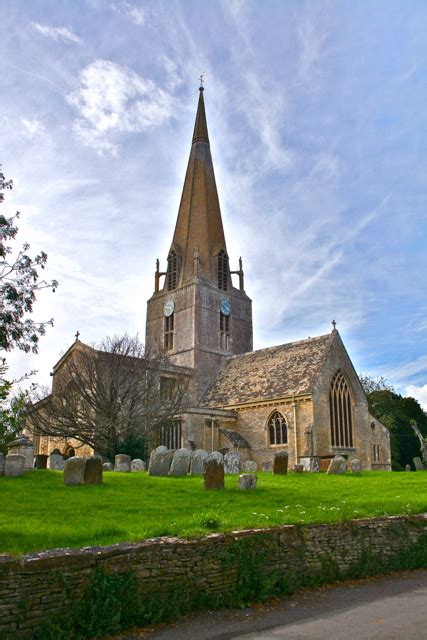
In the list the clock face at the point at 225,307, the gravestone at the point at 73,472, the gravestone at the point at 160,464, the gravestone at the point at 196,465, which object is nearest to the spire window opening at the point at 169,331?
the clock face at the point at 225,307

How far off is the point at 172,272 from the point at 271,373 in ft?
43.1

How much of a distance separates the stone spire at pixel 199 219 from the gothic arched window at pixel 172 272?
14.5 inches

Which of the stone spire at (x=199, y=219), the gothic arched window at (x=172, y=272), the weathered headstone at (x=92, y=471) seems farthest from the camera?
the gothic arched window at (x=172, y=272)

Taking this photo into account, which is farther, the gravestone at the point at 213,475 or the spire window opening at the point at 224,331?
the spire window opening at the point at 224,331

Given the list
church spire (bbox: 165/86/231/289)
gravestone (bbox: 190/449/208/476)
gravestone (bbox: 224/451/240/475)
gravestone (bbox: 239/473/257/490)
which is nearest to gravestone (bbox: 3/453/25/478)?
gravestone (bbox: 190/449/208/476)

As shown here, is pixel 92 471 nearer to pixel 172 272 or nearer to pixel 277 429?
pixel 277 429

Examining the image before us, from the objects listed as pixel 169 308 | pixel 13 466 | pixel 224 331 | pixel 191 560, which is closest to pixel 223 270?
pixel 224 331

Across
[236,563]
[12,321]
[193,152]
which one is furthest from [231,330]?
[236,563]

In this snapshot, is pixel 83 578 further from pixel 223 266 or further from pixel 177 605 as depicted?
pixel 223 266

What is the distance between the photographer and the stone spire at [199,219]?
1606 inches

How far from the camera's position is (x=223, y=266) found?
4159 centimetres

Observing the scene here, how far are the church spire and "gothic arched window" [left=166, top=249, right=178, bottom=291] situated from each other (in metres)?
0.10

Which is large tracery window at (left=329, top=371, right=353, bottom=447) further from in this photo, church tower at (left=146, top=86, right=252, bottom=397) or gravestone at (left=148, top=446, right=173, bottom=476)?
gravestone at (left=148, top=446, right=173, bottom=476)

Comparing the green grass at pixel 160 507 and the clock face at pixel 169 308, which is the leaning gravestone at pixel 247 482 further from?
the clock face at pixel 169 308
